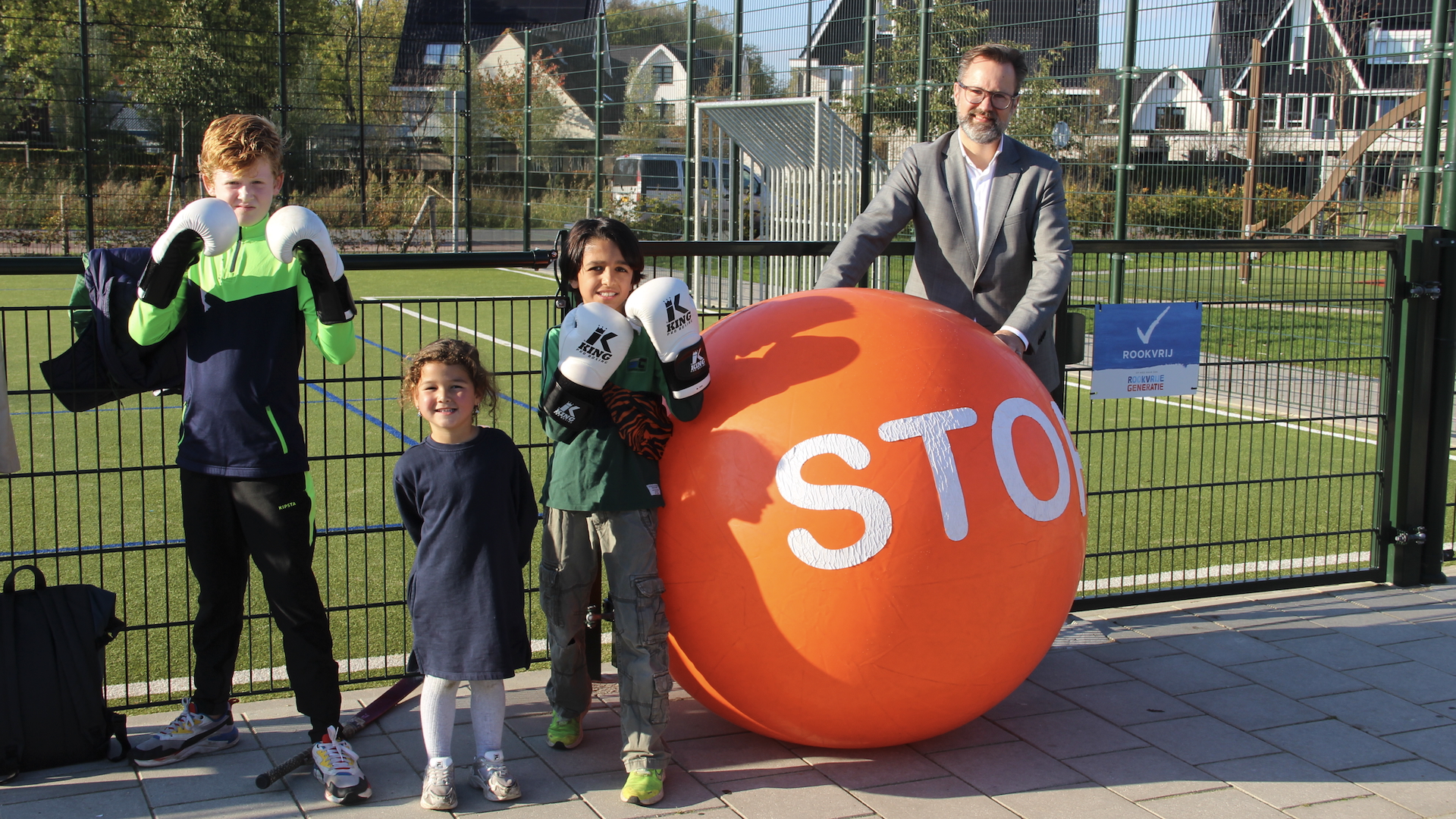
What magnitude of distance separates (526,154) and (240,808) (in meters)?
22.4

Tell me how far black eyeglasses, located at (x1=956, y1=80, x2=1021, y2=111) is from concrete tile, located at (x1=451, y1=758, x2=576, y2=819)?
8.69 feet

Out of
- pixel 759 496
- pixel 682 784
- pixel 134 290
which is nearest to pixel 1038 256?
pixel 759 496

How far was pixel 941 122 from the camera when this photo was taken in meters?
15.0

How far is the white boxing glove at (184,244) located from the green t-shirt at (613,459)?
97 centimetres

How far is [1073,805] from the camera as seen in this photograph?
3.67 m

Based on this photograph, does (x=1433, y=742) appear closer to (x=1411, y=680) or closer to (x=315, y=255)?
(x=1411, y=680)

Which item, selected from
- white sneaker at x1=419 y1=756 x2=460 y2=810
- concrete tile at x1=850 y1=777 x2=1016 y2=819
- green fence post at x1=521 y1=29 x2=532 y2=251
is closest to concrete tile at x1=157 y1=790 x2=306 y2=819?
white sneaker at x1=419 y1=756 x2=460 y2=810

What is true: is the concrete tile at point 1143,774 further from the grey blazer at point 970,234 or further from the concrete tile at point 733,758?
the grey blazer at point 970,234

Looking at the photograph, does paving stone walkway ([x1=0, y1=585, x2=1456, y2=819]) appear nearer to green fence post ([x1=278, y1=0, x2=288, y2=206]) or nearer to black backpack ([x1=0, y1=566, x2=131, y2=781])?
black backpack ([x1=0, y1=566, x2=131, y2=781])

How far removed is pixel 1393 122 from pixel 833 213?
20.5ft

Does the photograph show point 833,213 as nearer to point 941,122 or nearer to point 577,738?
point 941,122

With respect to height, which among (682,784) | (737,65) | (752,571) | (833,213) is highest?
(737,65)

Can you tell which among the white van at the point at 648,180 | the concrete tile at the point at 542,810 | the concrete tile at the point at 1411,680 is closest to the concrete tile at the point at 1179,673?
the concrete tile at the point at 1411,680

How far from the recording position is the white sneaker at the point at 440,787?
139 inches
